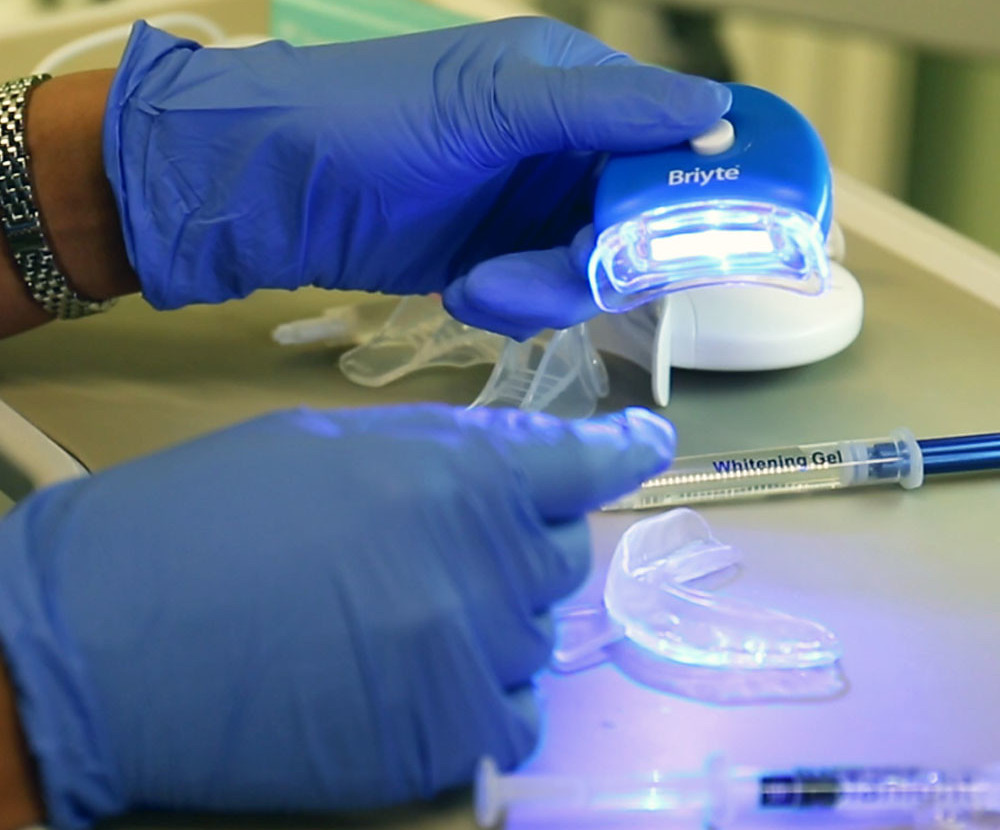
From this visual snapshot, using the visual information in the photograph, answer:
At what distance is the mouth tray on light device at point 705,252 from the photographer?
64 centimetres

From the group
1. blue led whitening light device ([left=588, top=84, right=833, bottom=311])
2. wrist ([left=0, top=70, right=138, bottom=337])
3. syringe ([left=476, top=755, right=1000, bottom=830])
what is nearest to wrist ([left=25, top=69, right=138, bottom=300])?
wrist ([left=0, top=70, right=138, bottom=337])

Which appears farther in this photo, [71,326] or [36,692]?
[71,326]

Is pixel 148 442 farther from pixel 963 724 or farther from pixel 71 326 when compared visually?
pixel 963 724

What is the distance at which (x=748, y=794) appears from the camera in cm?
46

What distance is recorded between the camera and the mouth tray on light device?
64 centimetres

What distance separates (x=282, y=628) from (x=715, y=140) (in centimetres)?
34

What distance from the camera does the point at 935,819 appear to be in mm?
457

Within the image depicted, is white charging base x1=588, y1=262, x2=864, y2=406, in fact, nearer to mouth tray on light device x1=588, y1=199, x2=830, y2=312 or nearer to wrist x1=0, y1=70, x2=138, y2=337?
mouth tray on light device x1=588, y1=199, x2=830, y2=312

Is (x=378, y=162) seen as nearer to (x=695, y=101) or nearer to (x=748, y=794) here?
(x=695, y=101)

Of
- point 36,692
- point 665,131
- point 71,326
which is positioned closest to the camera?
point 36,692

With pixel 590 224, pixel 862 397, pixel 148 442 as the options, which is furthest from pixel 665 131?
pixel 148 442

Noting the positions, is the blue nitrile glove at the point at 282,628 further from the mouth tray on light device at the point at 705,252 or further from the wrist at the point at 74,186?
the wrist at the point at 74,186

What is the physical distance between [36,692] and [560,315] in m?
0.34

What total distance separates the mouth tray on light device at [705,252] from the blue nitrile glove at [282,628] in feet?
0.65
